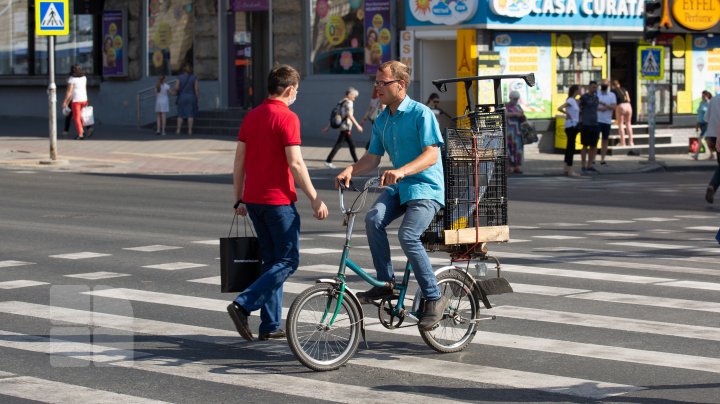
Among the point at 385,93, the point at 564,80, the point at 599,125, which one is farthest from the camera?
the point at 564,80

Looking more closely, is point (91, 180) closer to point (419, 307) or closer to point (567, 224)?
point (567, 224)

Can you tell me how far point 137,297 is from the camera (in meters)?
11.0

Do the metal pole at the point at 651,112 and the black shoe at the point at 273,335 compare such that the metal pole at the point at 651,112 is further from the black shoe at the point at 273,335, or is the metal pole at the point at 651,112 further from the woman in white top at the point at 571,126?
the black shoe at the point at 273,335

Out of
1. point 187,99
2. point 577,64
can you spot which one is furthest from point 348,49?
point 577,64

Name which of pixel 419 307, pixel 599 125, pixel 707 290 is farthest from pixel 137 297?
pixel 599 125

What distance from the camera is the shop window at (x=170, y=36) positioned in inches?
1522

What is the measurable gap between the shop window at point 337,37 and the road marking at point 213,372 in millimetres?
25668

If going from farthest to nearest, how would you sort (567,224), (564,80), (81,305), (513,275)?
(564,80)
(567,224)
(513,275)
(81,305)

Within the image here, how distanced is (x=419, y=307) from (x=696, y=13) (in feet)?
93.3

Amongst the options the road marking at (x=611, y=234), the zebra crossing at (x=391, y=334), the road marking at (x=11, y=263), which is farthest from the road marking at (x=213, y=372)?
the road marking at (x=611, y=234)

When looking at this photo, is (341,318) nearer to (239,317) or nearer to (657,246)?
(239,317)

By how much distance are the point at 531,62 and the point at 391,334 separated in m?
24.4

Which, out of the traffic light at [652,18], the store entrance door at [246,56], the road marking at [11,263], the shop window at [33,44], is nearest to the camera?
the road marking at [11,263]

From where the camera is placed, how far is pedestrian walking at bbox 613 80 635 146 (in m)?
33.1
